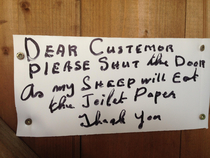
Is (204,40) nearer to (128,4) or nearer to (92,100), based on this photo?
(128,4)

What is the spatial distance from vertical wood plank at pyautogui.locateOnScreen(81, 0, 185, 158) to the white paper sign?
2 centimetres

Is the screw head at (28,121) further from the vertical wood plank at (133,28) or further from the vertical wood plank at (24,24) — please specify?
the vertical wood plank at (133,28)

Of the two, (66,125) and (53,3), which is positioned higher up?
(53,3)

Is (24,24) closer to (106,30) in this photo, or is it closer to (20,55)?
(20,55)

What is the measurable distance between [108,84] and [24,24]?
252 millimetres

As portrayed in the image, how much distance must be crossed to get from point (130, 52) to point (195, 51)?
0.18 metres

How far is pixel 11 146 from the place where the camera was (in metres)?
0.32

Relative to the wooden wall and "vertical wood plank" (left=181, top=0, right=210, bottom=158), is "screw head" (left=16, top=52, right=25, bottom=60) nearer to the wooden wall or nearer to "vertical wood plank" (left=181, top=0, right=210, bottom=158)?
the wooden wall

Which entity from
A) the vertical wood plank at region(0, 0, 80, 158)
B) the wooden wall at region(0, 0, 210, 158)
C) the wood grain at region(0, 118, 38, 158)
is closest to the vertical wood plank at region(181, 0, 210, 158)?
the wooden wall at region(0, 0, 210, 158)

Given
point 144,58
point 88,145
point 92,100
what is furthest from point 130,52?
point 88,145

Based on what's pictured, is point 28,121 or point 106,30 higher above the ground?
point 106,30

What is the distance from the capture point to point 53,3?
0.33m

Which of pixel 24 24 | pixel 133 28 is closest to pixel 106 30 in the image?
pixel 133 28

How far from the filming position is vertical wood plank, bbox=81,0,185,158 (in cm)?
34
